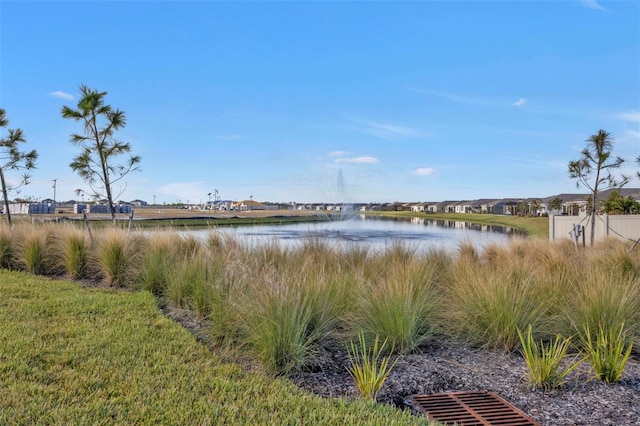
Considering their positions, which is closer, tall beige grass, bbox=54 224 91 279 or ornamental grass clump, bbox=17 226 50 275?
tall beige grass, bbox=54 224 91 279

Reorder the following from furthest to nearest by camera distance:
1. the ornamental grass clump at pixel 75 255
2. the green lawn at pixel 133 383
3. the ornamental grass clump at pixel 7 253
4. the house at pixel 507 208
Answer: the house at pixel 507 208 → the ornamental grass clump at pixel 7 253 → the ornamental grass clump at pixel 75 255 → the green lawn at pixel 133 383

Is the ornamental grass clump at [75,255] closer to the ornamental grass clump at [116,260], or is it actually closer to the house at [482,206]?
the ornamental grass clump at [116,260]

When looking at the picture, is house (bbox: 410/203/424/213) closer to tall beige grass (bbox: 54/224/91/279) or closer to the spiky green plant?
tall beige grass (bbox: 54/224/91/279)

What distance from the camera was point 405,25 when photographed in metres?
10.0

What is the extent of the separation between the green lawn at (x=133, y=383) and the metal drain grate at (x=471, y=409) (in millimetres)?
422

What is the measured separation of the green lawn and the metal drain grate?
422 millimetres

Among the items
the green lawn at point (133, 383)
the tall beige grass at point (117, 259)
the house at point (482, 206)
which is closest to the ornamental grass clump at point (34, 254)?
the tall beige grass at point (117, 259)

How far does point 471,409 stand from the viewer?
3.27 metres

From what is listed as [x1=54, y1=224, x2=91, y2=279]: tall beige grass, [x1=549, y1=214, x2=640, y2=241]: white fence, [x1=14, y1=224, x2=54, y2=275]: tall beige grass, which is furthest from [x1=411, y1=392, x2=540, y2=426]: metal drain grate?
[x1=549, y1=214, x2=640, y2=241]: white fence

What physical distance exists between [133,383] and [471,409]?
2384 millimetres

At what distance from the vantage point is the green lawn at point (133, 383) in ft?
9.41

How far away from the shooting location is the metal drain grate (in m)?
3.09

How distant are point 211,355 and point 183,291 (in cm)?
248

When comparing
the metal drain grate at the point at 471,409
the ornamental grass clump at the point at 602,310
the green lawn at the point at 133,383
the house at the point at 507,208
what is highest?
the house at the point at 507,208
